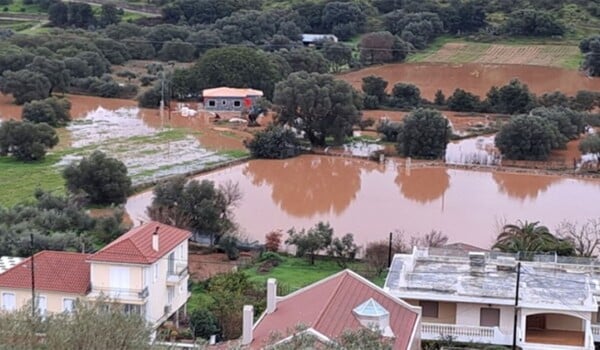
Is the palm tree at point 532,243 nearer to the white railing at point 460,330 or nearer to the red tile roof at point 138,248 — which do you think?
the white railing at point 460,330

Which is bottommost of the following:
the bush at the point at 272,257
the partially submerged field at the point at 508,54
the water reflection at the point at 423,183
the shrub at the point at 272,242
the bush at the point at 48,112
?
the bush at the point at 272,257

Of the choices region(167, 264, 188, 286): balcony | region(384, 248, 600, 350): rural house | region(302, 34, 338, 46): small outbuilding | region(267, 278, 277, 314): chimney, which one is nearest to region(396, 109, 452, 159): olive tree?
region(167, 264, 188, 286): balcony

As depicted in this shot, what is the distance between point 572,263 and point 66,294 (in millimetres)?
7907

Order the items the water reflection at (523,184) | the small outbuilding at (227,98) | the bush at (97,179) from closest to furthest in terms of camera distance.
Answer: the bush at (97,179) → the water reflection at (523,184) → the small outbuilding at (227,98)

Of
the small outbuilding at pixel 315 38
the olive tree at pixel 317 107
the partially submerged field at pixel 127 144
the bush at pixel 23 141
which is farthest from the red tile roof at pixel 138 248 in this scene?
the small outbuilding at pixel 315 38

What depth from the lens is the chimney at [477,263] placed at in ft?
51.6

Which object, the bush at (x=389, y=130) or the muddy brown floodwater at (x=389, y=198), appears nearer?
the muddy brown floodwater at (x=389, y=198)

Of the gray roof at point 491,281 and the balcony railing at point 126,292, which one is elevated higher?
the gray roof at point 491,281

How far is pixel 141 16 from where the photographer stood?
65.6 meters

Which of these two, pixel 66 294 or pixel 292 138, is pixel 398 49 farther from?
pixel 66 294

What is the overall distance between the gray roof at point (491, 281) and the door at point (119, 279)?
153 inches

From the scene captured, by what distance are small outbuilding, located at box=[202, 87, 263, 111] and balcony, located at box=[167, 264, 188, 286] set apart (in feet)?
82.8

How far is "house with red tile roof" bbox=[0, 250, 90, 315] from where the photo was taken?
50.3ft

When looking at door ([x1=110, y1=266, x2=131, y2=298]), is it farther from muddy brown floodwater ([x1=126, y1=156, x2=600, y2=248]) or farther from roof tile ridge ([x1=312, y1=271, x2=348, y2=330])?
muddy brown floodwater ([x1=126, y1=156, x2=600, y2=248])
